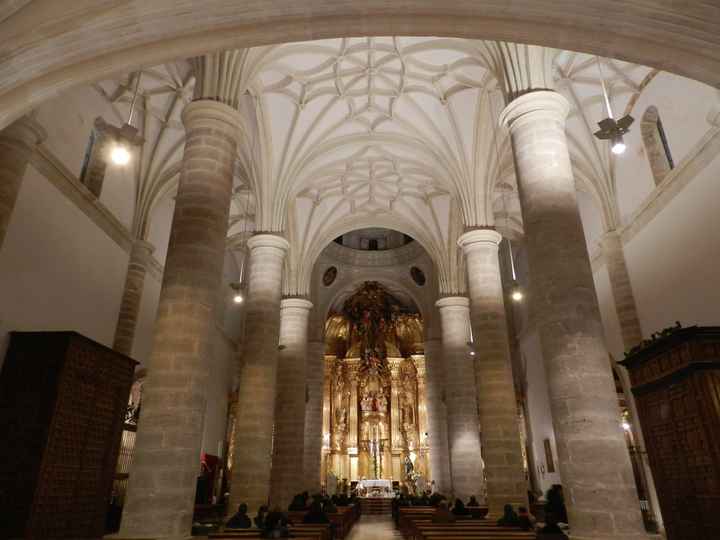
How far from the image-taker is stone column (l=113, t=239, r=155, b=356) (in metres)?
14.1

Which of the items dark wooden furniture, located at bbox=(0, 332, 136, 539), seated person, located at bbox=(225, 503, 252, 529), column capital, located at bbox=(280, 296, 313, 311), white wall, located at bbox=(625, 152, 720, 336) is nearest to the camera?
dark wooden furniture, located at bbox=(0, 332, 136, 539)

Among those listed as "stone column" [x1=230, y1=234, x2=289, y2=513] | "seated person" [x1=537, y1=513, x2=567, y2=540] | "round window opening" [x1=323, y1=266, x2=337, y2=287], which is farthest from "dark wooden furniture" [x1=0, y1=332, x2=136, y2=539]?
"round window opening" [x1=323, y1=266, x2=337, y2=287]

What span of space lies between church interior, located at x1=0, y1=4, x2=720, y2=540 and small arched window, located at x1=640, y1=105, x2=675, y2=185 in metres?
0.11

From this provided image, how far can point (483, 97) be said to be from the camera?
45.3ft

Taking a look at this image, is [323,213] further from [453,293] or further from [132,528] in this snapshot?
[132,528]

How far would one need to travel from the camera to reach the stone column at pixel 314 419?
2183 cm

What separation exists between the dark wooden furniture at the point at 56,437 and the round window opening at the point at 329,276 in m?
17.7

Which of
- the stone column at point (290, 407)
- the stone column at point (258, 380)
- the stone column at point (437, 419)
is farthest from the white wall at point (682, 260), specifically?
the stone column at point (437, 419)

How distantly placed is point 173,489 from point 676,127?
41.7 ft

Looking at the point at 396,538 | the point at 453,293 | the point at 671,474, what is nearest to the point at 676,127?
the point at 671,474

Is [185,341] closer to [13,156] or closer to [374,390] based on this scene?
[13,156]

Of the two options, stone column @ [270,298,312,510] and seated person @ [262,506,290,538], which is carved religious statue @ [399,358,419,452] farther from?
seated person @ [262,506,290,538]

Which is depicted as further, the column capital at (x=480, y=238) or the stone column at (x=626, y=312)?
the column capital at (x=480, y=238)

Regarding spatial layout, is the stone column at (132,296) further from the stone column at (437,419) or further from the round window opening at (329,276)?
the stone column at (437,419)
